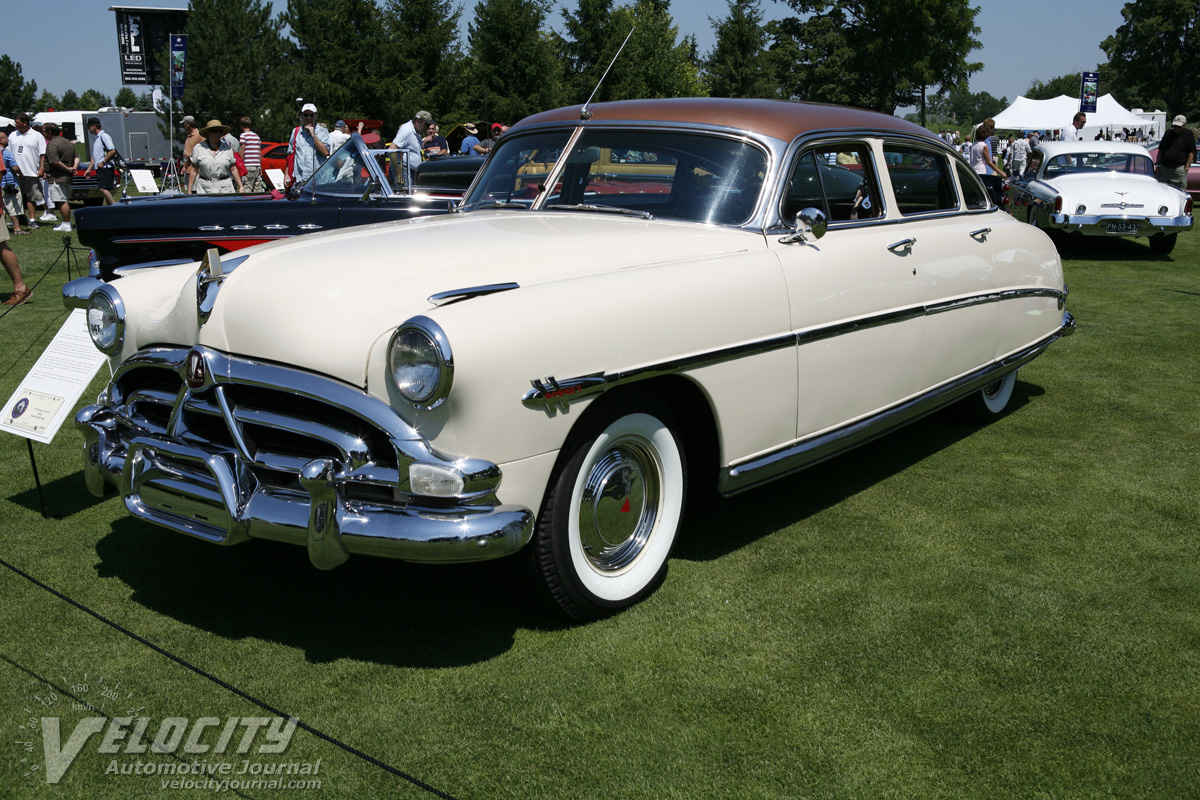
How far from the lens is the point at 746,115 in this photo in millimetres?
3797

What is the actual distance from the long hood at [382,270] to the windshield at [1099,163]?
36.2 ft

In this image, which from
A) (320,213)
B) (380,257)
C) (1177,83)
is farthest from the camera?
(1177,83)

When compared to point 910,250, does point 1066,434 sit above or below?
below

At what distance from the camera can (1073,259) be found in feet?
39.0

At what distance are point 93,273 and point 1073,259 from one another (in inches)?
420

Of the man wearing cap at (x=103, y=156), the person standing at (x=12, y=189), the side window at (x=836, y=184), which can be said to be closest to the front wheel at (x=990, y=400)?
the side window at (x=836, y=184)

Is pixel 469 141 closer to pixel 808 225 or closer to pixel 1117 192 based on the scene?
pixel 1117 192

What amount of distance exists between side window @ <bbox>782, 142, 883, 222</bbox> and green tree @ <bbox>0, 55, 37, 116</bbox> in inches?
3059

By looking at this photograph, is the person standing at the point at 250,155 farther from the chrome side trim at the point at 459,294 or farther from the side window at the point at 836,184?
the chrome side trim at the point at 459,294

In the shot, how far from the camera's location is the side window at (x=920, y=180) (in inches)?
168

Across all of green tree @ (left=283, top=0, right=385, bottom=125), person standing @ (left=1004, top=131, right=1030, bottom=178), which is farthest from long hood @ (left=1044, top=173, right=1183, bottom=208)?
green tree @ (left=283, top=0, right=385, bottom=125)

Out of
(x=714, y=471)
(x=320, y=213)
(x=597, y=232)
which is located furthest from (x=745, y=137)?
(x=320, y=213)

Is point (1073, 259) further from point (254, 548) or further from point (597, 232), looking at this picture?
point (254, 548)

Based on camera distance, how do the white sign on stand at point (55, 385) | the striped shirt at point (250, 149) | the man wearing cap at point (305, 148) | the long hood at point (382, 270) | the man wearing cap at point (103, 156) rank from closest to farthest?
1. the long hood at point (382, 270)
2. the white sign on stand at point (55, 385)
3. the man wearing cap at point (305, 148)
4. the man wearing cap at point (103, 156)
5. the striped shirt at point (250, 149)
